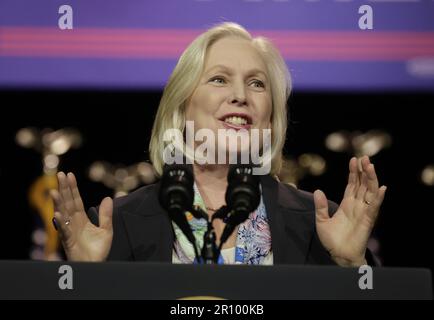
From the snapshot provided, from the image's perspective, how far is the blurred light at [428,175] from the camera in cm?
355

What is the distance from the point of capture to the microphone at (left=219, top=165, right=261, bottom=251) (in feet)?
5.39

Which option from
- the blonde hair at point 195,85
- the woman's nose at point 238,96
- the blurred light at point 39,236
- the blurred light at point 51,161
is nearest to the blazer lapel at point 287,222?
the blonde hair at point 195,85

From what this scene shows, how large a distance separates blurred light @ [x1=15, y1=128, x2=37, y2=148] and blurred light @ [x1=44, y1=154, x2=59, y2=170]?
10cm

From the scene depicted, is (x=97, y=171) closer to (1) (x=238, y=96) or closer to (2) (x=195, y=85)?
(2) (x=195, y=85)

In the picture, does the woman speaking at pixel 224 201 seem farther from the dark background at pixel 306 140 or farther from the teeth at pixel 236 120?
the dark background at pixel 306 140

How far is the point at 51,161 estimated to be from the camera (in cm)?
374

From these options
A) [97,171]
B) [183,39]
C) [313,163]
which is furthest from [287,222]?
[97,171]

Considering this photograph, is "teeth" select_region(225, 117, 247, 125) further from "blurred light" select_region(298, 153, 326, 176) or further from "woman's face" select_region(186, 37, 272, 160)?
"blurred light" select_region(298, 153, 326, 176)

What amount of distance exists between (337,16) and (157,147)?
3.19ft

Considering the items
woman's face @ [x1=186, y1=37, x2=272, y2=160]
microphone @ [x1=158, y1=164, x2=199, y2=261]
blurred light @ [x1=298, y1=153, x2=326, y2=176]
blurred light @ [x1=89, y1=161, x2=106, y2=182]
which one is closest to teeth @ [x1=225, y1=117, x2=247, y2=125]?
woman's face @ [x1=186, y1=37, x2=272, y2=160]

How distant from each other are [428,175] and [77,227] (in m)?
2.11

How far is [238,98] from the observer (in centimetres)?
236

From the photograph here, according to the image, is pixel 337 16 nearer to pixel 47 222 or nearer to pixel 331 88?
pixel 331 88
